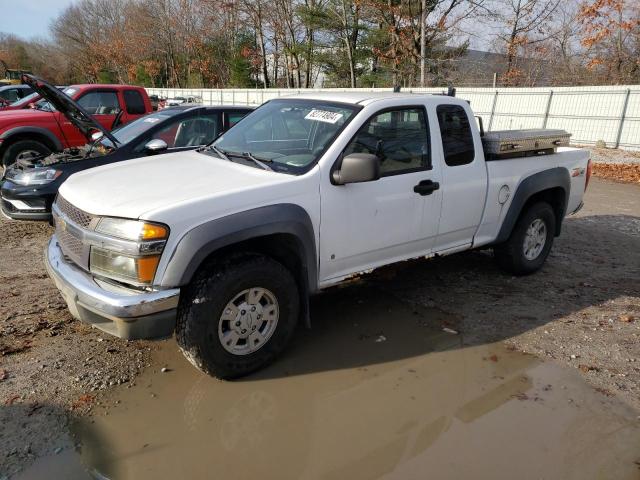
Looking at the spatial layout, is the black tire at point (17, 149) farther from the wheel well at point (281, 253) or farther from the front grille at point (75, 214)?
the wheel well at point (281, 253)

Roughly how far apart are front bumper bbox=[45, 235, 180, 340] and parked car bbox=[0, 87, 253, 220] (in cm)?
297

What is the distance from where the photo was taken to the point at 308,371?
3.55 meters

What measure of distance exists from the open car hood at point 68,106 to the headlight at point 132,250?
365cm

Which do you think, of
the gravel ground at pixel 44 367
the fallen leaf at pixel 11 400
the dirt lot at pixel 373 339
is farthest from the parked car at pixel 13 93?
the fallen leaf at pixel 11 400

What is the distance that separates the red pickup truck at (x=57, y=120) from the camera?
345 inches

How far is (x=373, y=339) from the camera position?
4035 millimetres

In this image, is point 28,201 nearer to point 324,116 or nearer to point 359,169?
point 324,116

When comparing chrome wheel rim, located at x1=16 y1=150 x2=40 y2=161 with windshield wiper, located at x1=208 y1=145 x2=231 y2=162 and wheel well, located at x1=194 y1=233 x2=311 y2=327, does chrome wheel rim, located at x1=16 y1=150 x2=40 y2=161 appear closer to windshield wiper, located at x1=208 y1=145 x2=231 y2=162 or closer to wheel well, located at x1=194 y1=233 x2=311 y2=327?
windshield wiper, located at x1=208 y1=145 x2=231 y2=162

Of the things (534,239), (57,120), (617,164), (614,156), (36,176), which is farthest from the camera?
(614,156)

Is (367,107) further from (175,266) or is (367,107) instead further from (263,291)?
(175,266)

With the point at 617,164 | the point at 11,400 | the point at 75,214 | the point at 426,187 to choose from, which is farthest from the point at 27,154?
the point at 617,164

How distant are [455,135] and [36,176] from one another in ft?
15.7

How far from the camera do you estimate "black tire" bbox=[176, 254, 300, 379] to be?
10.1 feet

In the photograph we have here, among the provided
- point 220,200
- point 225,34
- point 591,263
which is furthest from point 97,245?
point 225,34
